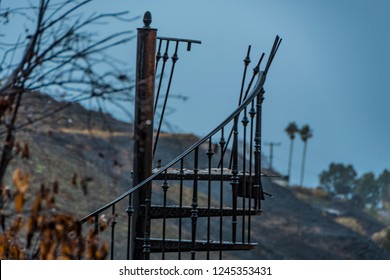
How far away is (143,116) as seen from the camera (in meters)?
5.44

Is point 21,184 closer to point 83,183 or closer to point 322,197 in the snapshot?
point 83,183

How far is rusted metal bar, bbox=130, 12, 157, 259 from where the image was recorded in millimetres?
5387

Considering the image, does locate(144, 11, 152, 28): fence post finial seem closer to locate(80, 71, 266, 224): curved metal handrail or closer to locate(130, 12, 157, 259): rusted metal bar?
locate(130, 12, 157, 259): rusted metal bar

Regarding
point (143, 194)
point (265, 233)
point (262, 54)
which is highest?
point (262, 54)

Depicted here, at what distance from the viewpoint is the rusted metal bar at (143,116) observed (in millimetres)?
5387

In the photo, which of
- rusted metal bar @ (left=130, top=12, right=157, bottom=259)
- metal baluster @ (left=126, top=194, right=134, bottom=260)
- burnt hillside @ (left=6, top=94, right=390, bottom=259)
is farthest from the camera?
burnt hillside @ (left=6, top=94, right=390, bottom=259)

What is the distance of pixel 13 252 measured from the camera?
3.83 m

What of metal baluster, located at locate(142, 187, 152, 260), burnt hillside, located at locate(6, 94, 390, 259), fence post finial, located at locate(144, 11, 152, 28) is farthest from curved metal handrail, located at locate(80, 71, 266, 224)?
burnt hillside, located at locate(6, 94, 390, 259)

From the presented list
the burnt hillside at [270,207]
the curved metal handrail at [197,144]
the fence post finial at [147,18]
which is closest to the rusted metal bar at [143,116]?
the fence post finial at [147,18]

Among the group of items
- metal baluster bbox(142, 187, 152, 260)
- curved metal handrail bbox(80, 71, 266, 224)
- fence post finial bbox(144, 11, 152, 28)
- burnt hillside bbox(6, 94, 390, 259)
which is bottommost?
burnt hillside bbox(6, 94, 390, 259)

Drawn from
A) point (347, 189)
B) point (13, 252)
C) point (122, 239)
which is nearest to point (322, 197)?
point (347, 189)

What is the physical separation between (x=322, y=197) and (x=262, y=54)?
24.8 metres

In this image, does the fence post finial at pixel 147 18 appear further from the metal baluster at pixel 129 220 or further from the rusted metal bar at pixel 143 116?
the metal baluster at pixel 129 220

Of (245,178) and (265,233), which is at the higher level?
(245,178)
